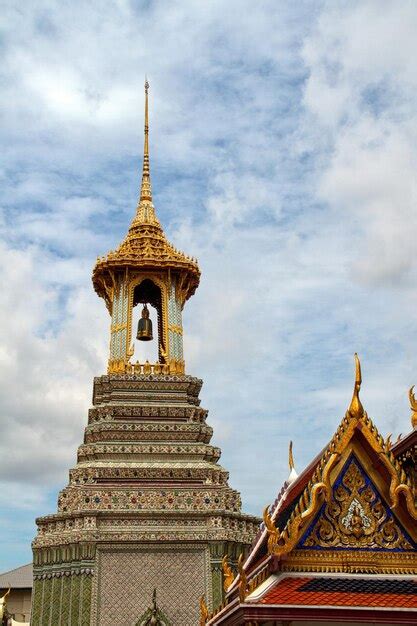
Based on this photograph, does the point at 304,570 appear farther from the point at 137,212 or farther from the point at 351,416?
the point at 137,212

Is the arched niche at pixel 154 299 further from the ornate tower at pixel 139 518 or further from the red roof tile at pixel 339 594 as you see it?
the red roof tile at pixel 339 594

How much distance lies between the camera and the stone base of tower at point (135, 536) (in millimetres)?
25266

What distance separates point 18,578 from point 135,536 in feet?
57.8

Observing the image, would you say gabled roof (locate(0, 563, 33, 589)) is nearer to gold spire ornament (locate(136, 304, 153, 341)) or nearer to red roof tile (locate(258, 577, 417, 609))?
gold spire ornament (locate(136, 304, 153, 341))

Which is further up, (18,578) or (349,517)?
(18,578)

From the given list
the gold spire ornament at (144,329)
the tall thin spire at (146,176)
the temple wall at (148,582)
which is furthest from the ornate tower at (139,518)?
the tall thin spire at (146,176)

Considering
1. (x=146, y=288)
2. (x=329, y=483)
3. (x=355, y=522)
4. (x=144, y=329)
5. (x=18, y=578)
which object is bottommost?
(x=355, y=522)

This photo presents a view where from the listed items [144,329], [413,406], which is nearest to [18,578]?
[144,329]

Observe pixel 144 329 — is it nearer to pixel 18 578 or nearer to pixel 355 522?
pixel 18 578

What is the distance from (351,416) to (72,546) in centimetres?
1732

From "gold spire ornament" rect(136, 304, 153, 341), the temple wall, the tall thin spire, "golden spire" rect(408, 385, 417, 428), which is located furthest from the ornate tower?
"golden spire" rect(408, 385, 417, 428)

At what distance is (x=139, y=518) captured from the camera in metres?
26.0

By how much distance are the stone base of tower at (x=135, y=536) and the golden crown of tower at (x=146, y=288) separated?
14.1 ft

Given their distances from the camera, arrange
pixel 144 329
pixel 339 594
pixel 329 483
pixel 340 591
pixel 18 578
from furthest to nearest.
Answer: pixel 18 578, pixel 144 329, pixel 329 483, pixel 340 591, pixel 339 594
